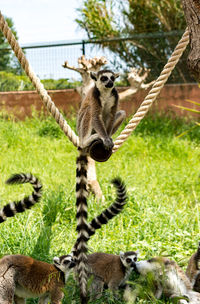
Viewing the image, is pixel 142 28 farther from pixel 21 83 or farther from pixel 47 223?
pixel 47 223

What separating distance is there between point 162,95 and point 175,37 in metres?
1.79

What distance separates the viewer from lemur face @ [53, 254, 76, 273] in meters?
3.32

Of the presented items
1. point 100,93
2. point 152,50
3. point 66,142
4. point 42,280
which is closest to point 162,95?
point 152,50

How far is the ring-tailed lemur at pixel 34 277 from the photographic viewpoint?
3.13 m

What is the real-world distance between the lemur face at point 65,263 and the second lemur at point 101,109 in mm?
981

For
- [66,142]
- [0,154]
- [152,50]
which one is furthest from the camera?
[152,50]

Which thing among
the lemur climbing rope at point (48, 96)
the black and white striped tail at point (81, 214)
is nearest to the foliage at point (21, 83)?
the lemur climbing rope at point (48, 96)

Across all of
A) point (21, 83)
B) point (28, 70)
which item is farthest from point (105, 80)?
point (21, 83)

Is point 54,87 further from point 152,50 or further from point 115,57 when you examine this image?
point 152,50

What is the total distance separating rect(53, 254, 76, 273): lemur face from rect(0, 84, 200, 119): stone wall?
641 centimetres

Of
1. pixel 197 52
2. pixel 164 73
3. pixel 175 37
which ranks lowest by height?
pixel 175 37

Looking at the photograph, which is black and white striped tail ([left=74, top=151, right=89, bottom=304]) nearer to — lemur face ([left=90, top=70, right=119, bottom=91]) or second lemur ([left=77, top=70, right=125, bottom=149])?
second lemur ([left=77, top=70, right=125, bottom=149])

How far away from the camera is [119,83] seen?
36.6 ft

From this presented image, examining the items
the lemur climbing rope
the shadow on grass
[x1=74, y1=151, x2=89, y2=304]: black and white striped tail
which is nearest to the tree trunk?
the lemur climbing rope
